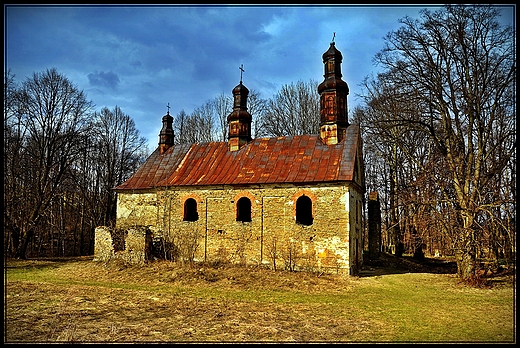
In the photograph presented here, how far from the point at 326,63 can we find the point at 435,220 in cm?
866

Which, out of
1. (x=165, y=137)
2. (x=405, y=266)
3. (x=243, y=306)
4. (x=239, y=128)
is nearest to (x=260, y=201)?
(x=239, y=128)

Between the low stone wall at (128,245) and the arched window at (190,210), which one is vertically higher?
the arched window at (190,210)

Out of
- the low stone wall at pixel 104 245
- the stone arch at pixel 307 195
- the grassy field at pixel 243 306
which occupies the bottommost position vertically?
the grassy field at pixel 243 306

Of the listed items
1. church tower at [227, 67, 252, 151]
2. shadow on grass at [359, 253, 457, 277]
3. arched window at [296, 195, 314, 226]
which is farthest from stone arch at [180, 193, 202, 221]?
shadow on grass at [359, 253, 457, 277]

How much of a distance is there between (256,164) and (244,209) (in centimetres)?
222

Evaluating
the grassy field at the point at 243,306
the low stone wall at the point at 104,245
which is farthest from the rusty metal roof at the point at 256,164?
the grassy field at the point at 243,306

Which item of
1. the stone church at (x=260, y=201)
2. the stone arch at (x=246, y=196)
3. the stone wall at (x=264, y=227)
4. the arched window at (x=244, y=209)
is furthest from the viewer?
the arched window at (x=244, y=209)

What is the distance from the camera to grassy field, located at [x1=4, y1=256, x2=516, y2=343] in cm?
→ 795

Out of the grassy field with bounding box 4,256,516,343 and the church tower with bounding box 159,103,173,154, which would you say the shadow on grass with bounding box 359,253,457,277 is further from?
the church tower with bounding box 159,103,173,154

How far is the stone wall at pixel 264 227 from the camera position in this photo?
16.2 meters

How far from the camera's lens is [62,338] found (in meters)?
7.21

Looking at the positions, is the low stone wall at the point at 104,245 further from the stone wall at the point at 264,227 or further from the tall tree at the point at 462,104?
the tall tree at the point at 462,104

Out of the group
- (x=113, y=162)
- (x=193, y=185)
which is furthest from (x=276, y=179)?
(x=113, y=162)

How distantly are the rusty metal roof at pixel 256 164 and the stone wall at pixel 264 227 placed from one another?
44cm
